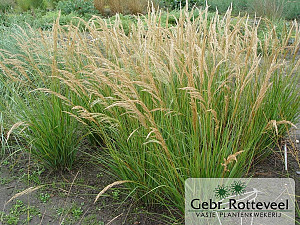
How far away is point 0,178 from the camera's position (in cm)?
296

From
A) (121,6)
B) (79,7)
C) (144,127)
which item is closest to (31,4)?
(79,7)

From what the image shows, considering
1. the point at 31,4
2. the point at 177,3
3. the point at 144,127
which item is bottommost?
the point at 144,127

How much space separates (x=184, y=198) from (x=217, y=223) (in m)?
0.31

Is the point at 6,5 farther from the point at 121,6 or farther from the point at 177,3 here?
the point at 177,3

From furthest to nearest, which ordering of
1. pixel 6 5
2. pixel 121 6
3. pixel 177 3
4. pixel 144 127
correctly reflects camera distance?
1. pixel 6 5
2. pixel 177 3
3. pixel 121 6
4. pixel 144 127

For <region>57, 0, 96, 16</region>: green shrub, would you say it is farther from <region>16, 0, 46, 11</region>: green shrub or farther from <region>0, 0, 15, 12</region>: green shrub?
<region>0, 0, 15, 12</region>: green shrub

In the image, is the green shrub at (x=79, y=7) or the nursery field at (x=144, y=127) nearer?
A: the nursery field at (x=144, y=127)

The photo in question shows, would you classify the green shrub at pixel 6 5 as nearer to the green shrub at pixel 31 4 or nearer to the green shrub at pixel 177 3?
the green shrub at pixel 31 4

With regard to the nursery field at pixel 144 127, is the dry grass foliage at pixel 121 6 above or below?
above

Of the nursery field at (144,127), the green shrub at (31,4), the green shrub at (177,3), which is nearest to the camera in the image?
the nursery field at (144,127)

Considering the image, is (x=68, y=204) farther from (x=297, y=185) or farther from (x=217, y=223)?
(x=297, y=185)

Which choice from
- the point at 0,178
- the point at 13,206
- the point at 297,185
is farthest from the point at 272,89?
the point at 0,178

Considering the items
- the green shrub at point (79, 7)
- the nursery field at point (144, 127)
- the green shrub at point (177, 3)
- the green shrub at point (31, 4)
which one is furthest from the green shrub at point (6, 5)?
the nursery field at point (144, 127)

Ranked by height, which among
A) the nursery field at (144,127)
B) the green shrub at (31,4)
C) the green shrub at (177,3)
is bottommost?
the nursery field at (144,127)
